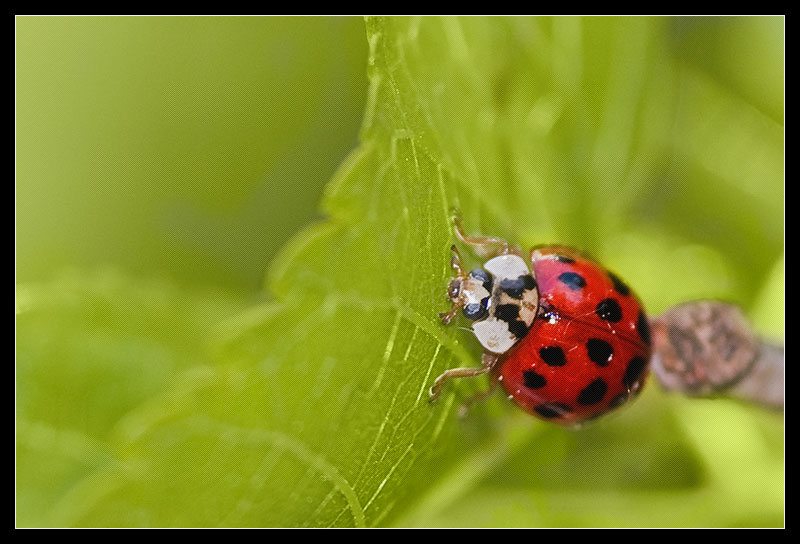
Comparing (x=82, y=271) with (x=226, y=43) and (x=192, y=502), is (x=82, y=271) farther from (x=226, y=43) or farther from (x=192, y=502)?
(x=192, y=502)

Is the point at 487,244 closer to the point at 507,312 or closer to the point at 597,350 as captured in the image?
the point at 507,312

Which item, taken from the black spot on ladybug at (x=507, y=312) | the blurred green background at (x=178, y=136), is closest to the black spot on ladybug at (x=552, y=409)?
the black spot on ladybug at (x=507, y=312)

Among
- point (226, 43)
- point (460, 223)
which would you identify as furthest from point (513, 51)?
point (226, 43)

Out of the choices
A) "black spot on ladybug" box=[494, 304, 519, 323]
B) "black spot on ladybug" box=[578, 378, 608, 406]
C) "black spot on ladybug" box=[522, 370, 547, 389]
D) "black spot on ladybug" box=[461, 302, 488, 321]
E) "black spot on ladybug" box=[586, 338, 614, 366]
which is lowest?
"black spot on ladybug" box=[578, 378, 608, 406]

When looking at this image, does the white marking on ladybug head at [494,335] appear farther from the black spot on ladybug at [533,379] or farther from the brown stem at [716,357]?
the brown stem at [716,357]

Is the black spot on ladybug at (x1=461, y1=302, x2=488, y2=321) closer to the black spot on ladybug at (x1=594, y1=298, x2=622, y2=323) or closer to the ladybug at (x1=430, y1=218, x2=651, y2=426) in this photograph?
the ladybug at (x1=430, y1=218, x2=651, y2=426)

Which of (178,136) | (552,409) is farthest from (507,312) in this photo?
(178,136)

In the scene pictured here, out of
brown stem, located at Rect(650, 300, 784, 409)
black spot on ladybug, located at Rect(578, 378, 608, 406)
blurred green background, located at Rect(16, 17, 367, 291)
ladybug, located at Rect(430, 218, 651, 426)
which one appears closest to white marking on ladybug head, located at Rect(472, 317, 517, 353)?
ladybug, located at Rect(430, 218, 651, 426)
